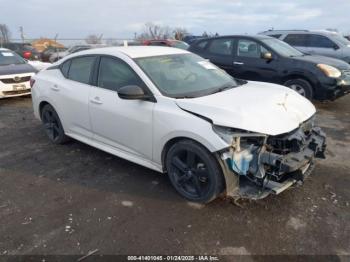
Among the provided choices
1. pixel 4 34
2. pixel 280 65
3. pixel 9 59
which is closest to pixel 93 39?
→ pixel 4 34

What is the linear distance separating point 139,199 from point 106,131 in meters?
1.10

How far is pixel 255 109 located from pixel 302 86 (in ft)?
15.1

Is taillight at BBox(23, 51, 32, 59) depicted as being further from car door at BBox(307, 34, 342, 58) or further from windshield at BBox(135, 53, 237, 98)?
windshield at BBox(135, 53, 237, 98)

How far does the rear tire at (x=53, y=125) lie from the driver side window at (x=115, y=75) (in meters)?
1.35

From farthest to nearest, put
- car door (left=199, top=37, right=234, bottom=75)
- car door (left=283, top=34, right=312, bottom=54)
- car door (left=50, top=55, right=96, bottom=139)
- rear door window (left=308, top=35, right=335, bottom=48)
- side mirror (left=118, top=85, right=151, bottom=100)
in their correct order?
1. car door (left=283, top=34, right=312, bottom=54)
2. rear door window (left=308, top=35, right=335, bottom=48)
3. car door (left=199, top=37, right=234, bottom=75)
4. car door (left=50, top=55, right=96, bottom=139)
5. side mirror (left=118, top=85, right=151, bottom=100)

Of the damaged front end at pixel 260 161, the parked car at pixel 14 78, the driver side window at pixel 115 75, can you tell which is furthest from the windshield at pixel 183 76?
the parked car at pixel 14 78

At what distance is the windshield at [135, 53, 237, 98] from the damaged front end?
0.86 m

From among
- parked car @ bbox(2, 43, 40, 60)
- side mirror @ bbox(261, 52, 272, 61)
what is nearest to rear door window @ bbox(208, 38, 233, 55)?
side mirror @ bbox(261, 52, 272, 61)

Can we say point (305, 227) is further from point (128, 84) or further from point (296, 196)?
point (128, 84)

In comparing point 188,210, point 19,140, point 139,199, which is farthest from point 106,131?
point 19,140

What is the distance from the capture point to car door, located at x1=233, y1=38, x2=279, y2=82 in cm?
774

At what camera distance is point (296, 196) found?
3.76 m

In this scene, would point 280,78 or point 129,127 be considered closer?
point 129,127

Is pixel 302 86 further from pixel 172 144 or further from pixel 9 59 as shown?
pixel 9 59
